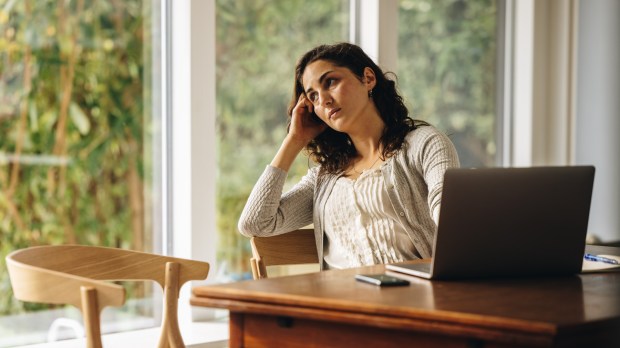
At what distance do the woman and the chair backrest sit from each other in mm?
35

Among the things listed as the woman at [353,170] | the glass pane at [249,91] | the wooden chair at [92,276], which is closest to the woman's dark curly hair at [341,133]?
the woman at [353,170]

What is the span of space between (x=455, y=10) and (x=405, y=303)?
2.76 meters

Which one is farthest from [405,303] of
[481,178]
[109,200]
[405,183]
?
[109,200]

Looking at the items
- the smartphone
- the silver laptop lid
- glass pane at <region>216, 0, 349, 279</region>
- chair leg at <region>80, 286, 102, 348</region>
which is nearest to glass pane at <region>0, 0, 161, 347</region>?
glass pane at <region>216, 0, 349, 279</region>

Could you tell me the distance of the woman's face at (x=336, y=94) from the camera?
2.38m

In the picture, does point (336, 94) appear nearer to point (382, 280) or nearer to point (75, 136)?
point (75, 136)

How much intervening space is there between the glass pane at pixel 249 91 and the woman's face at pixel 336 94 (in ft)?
1.55

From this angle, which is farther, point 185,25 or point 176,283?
point 185,25

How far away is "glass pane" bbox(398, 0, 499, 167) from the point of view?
3588 millimetres

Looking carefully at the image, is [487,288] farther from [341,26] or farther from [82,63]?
[341,26]

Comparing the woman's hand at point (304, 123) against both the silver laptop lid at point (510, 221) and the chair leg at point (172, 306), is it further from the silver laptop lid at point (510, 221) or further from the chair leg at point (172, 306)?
the silver laptop lid at point (510, 221)

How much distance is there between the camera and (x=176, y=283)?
1826 millimetres

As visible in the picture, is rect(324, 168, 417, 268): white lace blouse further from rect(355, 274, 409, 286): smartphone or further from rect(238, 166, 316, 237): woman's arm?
rect(355, 274, 409, 286): smartphone

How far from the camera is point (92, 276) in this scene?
1903 mm
